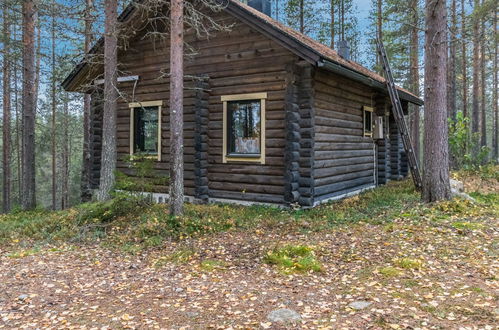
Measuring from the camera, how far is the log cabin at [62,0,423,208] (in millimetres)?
9227

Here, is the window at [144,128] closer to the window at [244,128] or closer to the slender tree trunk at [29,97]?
the window at [244,128]

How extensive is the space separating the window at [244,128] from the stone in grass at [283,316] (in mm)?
6194

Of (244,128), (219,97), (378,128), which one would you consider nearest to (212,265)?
(244,128)

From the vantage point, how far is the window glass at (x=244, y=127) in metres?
10.0

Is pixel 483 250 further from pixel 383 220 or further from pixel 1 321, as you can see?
pixel 1 321

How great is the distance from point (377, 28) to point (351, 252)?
19.9 metres

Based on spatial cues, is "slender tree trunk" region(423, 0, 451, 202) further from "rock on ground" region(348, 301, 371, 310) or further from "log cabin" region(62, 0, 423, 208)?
"rock on ground" region(348, 301, 371, 310)

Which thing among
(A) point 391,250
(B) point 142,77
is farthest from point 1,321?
(B) point 142,77

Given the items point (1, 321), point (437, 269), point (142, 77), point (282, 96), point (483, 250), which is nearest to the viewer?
point (1, 321)

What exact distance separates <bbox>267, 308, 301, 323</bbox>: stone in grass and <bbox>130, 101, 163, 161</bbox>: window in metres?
8.92

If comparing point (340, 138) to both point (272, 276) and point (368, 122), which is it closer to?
point (368, 122)

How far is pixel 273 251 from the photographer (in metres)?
5.77

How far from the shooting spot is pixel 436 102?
8.83m

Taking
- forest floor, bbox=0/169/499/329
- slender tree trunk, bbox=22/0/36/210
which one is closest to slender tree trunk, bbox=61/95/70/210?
slender tree trunk, bbox=22/0/36/210
